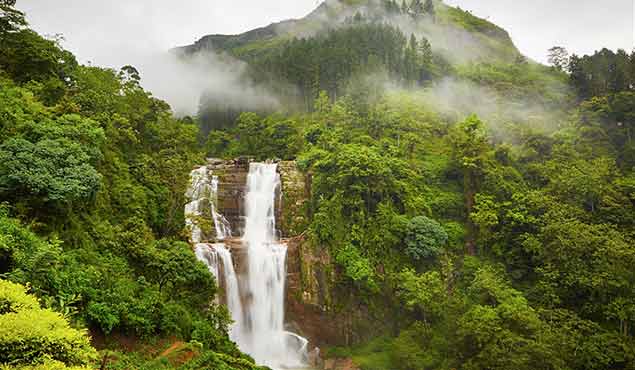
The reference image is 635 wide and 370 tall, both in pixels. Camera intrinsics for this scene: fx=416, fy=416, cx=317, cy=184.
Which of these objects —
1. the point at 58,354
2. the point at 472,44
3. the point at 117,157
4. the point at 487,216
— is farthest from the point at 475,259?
the point at 472,44

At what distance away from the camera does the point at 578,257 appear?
25.8m

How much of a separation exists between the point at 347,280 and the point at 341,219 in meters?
4.41

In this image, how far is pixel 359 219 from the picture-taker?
30.0 meters

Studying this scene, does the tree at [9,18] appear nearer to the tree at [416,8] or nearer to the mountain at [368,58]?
the mountain at [368,58]

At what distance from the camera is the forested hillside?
45.8ft

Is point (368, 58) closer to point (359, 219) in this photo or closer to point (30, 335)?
point (359, 219)

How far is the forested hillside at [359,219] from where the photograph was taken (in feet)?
45.8

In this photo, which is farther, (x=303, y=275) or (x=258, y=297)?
(x=303, y=275)

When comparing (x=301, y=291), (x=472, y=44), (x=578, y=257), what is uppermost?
(x=472, y=44)

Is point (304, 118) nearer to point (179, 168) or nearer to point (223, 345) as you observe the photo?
point (179, 168)

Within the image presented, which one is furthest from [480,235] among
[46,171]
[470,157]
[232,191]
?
[46,171]

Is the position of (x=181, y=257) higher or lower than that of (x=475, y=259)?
higher

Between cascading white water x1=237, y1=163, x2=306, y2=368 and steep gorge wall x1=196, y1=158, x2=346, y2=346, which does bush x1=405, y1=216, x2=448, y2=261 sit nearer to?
steep gorge wall x1=196, y1=158, x2=346, y2=346

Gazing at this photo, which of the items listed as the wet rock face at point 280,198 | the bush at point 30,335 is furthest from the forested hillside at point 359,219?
the wet rock face at point 280,198
